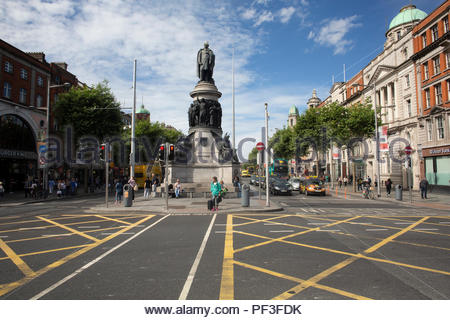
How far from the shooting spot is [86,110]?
89.2ft

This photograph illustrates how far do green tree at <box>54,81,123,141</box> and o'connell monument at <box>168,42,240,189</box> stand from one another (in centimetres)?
1067

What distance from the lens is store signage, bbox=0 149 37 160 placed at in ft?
90.8

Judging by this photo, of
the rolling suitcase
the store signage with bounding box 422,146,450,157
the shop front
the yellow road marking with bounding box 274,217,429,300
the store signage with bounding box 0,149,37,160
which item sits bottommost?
the yellow road marking with bounding box 274,217,429,300

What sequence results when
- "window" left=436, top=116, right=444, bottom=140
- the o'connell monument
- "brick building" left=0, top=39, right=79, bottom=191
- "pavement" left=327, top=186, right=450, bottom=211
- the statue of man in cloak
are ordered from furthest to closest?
"brick building" left=0, top=39, right=79, bottom=191
"window" left=436, top=116, right=444, bottom=140
the statue of man in cloak
the o'connell monument
"pavement" left=327, top=186, right=450, bottom=211

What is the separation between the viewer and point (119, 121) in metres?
30.2

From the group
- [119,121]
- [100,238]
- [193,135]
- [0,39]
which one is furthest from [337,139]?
[0,39]

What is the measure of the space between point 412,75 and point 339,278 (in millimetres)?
36554

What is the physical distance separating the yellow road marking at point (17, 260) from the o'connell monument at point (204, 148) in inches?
577

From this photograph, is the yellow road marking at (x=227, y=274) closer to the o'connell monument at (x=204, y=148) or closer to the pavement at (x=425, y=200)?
the o'connell monument at (x=204, y=148)

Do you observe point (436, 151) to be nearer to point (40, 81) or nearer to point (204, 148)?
point (204, 148)

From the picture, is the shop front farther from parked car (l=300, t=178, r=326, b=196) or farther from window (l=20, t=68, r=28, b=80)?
window (l=20, t=68, r=28, b=80)

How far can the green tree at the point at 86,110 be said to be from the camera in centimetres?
2756

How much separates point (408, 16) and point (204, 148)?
38.7m

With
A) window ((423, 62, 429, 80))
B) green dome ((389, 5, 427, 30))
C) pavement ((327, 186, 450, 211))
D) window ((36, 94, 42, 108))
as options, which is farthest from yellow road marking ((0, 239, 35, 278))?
green dome ((389, 5, 427, 30))
